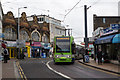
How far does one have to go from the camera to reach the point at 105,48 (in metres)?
25.8

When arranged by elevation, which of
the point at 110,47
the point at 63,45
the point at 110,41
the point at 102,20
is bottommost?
the point at 110,47

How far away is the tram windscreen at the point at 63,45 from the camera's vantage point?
22094mm

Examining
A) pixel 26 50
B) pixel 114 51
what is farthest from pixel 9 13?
pixel 114 51

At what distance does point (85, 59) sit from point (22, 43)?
727 inches

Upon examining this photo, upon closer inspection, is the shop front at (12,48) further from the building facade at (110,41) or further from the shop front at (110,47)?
the shop front at (110,47)

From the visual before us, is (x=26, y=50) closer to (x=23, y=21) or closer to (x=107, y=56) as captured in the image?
(x=23, y=21)

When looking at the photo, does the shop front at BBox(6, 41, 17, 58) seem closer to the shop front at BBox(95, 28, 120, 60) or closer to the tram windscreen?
the tram windscreen

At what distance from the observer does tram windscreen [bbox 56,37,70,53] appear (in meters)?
22.1

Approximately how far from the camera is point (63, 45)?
22266mm

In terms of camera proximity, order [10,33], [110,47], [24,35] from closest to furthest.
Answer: [110,47] < [10,33] < [24,35]

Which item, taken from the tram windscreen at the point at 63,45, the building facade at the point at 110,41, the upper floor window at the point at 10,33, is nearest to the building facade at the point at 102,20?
the building facade at the point at 110,41

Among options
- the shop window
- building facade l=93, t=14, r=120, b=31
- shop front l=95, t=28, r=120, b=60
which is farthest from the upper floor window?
shop front l=95, t=28, r=120, b=60

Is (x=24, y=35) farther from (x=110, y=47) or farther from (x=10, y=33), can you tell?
(x=110, y=47)

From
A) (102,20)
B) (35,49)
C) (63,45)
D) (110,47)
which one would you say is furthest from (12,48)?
A: (110,47)
